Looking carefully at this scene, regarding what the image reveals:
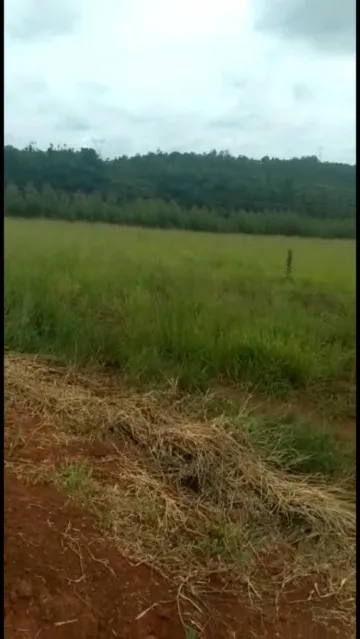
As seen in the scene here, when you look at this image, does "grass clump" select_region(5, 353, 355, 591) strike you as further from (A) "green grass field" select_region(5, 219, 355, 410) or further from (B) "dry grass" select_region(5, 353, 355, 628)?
(A) "green grass field" select_region(5, 219, 355, 410)

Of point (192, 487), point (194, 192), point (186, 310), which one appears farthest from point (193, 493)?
point (194, 192)

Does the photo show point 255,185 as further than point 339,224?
Yes

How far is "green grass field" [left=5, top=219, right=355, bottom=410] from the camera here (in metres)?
3.22

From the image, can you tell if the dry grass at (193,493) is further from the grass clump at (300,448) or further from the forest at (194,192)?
the forest at (194,192)

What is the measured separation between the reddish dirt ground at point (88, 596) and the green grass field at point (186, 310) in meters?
1.25

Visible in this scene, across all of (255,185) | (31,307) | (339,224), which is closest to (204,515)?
(339,224)

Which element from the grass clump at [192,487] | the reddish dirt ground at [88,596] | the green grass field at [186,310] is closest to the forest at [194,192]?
the green grass field at [186,310]

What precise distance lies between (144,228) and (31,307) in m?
0.68

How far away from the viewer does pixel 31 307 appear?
10.8 ft

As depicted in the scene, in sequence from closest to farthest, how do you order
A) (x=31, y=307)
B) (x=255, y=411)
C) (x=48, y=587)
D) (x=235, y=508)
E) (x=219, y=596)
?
(x=48, y=587)
(x=219, y=596)
(x=235, y=508)
(x=255, y=411)
(x=31, y=307)

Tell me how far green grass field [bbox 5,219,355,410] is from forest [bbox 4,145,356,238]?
0.08 meters

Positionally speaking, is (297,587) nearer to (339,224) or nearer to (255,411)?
(255,411)

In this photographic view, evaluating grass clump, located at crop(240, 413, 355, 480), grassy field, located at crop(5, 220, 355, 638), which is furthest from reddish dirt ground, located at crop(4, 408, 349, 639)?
grass clump, located at crop(240, 413, 355, 480)

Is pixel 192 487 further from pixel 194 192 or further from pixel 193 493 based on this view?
pixel 194 192
